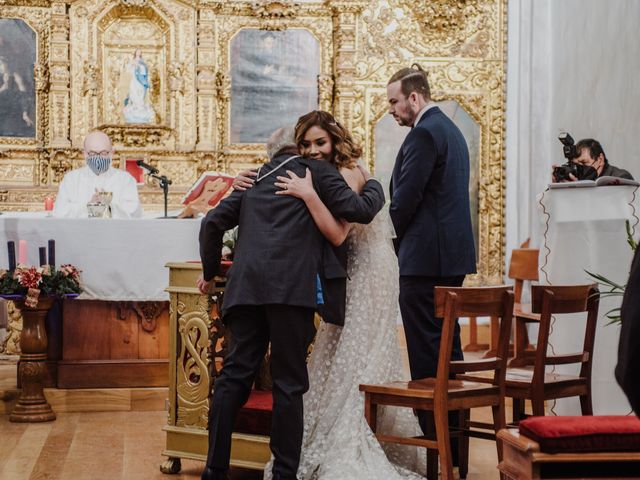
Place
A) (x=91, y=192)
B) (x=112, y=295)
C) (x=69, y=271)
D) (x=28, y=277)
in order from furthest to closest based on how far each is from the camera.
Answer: (x=91, y=192) → (x=112, y=295) → (x=69, y=271) → (x=28, y=277)

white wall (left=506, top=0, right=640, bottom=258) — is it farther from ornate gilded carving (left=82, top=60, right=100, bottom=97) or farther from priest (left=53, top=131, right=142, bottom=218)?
ornate gilded carving (left=82, top=60, right=100, bottom=97)

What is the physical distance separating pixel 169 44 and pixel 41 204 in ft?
7.07

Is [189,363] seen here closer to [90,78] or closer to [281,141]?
[281,141]

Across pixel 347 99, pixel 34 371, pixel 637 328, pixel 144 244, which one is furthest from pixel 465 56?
pixel 637 328

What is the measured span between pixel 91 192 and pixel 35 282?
1972 millimetres

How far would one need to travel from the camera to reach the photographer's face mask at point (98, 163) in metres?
8.30

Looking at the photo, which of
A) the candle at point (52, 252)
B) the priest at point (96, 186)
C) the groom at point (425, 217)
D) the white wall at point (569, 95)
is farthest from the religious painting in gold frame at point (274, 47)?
the groom at point (425, 217)

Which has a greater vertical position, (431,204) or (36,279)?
(431,204)

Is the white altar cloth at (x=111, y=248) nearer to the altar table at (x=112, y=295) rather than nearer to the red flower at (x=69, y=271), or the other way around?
the altar table at (x=112, y=295)

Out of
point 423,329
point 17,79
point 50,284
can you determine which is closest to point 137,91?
point 17,79

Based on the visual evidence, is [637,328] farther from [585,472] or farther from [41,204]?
[41,204]

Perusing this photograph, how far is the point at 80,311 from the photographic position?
6.60m

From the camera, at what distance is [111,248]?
650cm

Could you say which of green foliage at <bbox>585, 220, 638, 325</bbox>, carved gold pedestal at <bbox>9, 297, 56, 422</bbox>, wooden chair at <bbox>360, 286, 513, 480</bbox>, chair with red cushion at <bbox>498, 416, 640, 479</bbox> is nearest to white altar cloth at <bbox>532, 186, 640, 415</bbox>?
green foliage at <bbox>585, 220, 638, 325</bbox>
